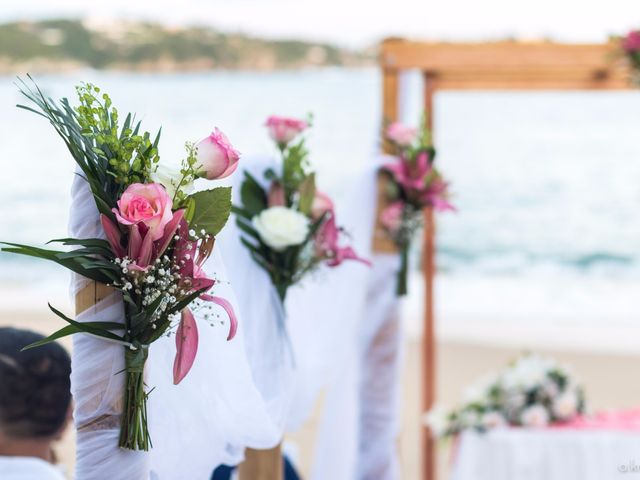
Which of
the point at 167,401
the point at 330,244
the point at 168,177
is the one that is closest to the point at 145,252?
the point at 168,177

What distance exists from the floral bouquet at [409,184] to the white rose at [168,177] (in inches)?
86.0

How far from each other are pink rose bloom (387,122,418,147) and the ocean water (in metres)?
9.79

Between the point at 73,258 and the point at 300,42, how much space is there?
65.0ft

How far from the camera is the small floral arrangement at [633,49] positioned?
4043mm

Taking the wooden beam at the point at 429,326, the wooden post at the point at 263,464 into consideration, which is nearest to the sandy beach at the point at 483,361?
the wooden beam at the point at 429,326

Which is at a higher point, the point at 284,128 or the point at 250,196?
the point at 284,128

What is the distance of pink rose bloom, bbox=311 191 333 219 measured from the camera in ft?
9.77

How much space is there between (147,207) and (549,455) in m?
2.74

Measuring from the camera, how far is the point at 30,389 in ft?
7.53

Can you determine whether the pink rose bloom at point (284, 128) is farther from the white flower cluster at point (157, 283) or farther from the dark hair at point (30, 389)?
the white flower cluster at point (157, 283)

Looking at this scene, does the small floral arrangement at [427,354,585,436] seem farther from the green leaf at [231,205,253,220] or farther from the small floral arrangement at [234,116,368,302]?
the green leaf at [231,205,253,220]

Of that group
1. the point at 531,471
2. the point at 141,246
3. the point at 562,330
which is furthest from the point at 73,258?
the point at 562,330

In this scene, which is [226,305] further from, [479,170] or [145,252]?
[479,170]

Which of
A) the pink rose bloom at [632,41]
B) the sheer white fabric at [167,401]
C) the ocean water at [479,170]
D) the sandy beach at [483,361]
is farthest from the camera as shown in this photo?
the ocean water at [479,170]
